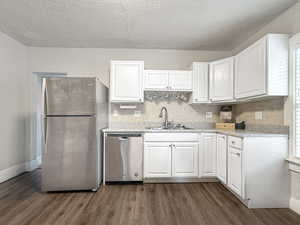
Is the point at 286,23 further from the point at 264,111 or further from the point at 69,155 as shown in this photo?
the point at 69,155

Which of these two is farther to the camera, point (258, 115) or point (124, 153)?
point (124, 153)

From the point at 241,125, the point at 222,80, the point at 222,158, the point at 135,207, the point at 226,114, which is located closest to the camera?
the point at 135,207

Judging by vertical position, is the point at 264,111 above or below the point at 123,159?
above

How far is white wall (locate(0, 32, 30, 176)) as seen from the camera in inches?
119

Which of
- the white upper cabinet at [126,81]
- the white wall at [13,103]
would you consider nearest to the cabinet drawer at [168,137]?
the white upper cabinet at [126,81]

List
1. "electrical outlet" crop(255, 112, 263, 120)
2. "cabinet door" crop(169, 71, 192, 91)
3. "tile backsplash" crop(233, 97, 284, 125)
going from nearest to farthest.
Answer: "tile backsplash" crop(233, 97, 284, 125)
"electrical outlet" crop(255, 112, 263, 120)
"cabinet door" crop(169, 71, 192, 91)

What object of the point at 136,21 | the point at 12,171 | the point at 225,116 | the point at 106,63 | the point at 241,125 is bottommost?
the point at 12,171

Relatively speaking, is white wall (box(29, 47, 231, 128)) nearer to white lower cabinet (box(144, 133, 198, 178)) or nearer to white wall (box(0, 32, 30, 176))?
white wall (box(0, 32, 30, 176))

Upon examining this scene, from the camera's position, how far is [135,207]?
7.22ft

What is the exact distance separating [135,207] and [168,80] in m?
2.16

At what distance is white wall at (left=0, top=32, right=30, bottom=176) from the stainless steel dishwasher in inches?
70.2

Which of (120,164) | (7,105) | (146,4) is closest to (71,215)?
(120,164)

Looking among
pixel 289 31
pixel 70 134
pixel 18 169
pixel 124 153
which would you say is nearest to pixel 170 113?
pixel 124 153

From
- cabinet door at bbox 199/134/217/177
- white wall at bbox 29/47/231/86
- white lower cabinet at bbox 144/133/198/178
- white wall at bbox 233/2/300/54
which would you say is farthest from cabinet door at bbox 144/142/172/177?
white wall at bbox 233/2/300/54
